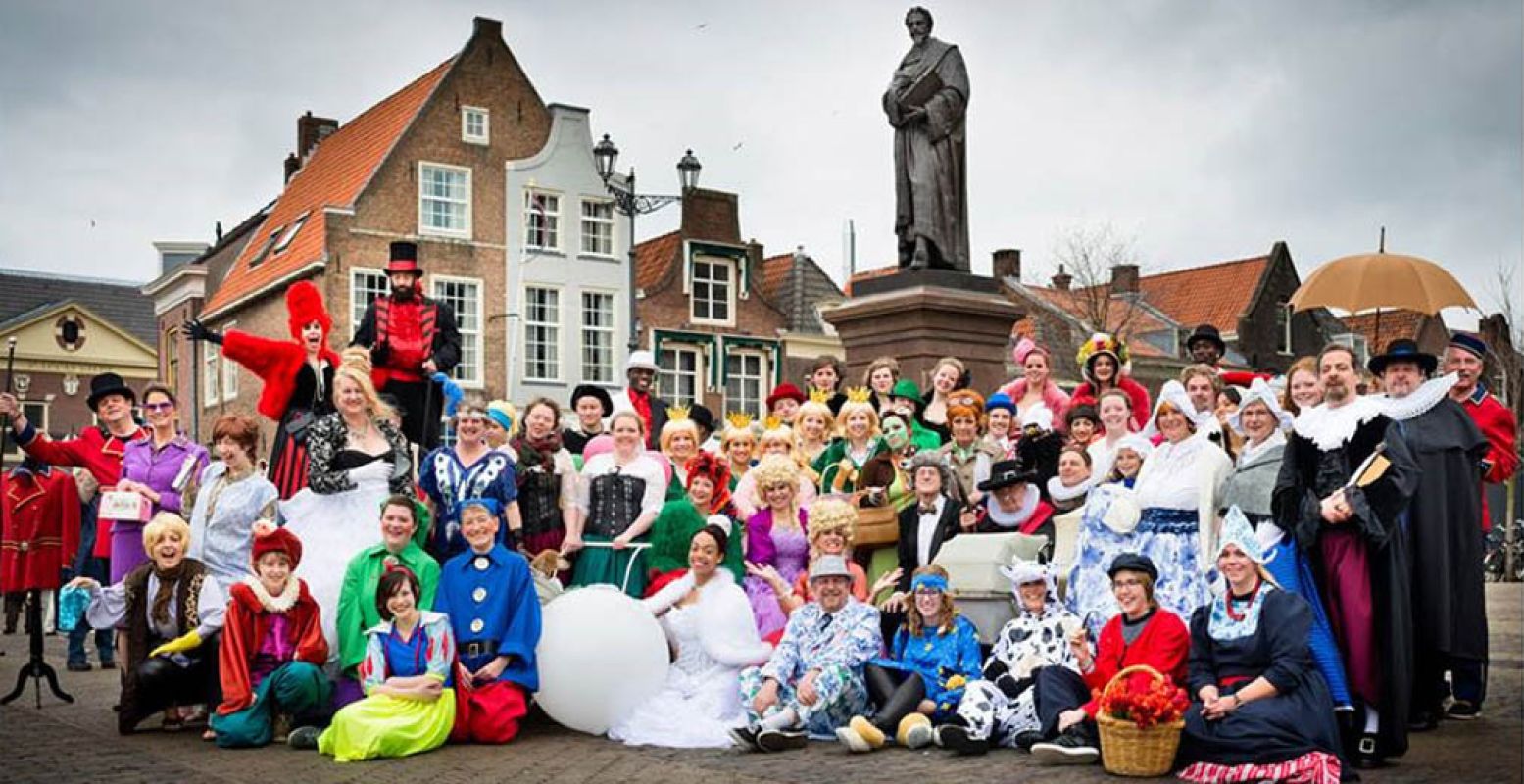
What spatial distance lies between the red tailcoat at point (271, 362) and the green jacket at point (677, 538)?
2.70m

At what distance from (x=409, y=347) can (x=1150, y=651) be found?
5.67m

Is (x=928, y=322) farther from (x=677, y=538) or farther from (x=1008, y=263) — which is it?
(x=1008, y=263)

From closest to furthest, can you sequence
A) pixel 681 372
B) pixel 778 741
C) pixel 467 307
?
1. pixel 778 741
2. pixel 467 307
3. pixel 681 372

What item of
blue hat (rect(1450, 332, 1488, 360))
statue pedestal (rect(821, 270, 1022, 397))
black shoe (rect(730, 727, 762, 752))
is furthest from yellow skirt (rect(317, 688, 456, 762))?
blue hat (rect(1450, 332, 1488, 360))

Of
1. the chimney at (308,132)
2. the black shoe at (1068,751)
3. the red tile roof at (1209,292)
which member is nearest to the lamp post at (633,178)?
the black shoe at (1068,751)

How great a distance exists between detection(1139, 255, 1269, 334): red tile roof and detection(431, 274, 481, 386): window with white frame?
24.6 metres

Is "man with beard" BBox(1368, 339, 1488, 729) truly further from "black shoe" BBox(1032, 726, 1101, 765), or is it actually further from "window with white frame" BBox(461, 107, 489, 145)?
"window with white frame" BBox(461, 107, 489, 145)

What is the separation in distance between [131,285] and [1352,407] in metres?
47.9

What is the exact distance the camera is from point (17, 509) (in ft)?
44.5

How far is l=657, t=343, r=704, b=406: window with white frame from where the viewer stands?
36.1m

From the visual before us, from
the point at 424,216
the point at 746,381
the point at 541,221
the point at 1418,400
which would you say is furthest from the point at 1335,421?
the point at 746,381

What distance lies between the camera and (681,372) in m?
36.5

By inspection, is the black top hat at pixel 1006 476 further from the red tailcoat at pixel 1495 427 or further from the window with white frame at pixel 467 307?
the window with white frame at pixel 467 307

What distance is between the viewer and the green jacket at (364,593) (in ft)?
27.9
